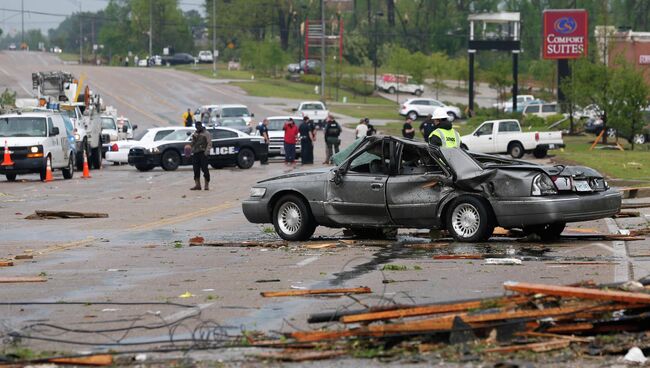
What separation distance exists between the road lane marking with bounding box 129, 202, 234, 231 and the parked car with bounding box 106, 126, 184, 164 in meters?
16.0

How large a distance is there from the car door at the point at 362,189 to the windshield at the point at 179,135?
2452cm

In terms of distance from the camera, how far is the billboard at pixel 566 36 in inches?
2790

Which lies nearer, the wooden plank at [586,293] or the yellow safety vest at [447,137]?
the wooden plank at [586,293]

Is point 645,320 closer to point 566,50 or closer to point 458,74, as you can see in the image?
point 566,50

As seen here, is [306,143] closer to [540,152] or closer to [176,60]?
[540,152]

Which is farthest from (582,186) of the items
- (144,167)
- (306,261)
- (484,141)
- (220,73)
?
(220,73)

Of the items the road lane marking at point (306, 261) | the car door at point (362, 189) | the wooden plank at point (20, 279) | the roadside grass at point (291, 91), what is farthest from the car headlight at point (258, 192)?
the roadside grass at point (291, 91)

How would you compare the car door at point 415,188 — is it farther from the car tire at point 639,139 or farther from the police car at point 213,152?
the car tire at point 639,139

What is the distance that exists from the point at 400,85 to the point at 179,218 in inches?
3333

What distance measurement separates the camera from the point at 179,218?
22500 millimetres

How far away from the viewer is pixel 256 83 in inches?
4304

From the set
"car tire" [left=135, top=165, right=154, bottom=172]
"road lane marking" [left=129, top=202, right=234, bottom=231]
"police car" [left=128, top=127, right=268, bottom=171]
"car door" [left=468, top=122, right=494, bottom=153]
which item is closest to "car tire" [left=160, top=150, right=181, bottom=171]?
"police car" [left=128, top=127, right=268, bottom=171]

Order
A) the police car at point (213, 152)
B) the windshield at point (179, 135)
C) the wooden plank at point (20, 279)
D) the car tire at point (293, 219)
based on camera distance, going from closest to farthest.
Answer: the wooden plank at point (20, 279), the car tire at point (293, 219), the police car at point (213, 152), the windshield at point (179, 135)

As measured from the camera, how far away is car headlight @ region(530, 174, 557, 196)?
1587 cm
